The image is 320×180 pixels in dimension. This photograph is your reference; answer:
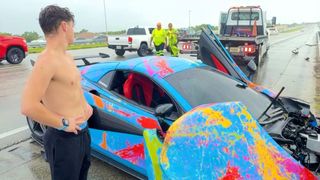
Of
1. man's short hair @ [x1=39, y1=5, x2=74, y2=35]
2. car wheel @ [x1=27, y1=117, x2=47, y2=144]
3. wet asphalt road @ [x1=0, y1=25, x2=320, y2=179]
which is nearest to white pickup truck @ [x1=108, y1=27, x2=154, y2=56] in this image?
wet asphalt road @ [x1=0, y1=25, x2=320, y2=179]

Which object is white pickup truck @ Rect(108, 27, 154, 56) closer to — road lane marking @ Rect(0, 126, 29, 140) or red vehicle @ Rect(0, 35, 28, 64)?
red vehicle @ Rect(0, 35, 28, 64)

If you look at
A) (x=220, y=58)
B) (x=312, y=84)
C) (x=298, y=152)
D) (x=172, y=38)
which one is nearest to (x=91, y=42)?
(x=172, y=38)

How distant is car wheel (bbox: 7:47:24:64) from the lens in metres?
14.0

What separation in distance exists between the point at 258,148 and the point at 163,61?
1.95 m

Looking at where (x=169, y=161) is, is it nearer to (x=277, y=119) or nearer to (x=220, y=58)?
(x=277, y=119)

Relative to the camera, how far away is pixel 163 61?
404cm

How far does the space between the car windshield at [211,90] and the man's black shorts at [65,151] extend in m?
1.34

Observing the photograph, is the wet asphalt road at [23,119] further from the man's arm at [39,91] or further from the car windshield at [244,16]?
the car windshield at [244,16]

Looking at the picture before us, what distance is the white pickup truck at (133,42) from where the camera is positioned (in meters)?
18.3

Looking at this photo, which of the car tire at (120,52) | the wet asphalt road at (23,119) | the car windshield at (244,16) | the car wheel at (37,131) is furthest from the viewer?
the car tire at (120,52)

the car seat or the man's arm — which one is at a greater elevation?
the man's arm

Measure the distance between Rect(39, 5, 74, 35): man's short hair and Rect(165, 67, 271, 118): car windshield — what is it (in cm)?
165

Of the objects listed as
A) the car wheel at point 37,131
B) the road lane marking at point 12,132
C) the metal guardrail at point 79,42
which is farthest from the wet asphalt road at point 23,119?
the metal guardrail at point 79,42

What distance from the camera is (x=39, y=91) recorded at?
6.56ft
